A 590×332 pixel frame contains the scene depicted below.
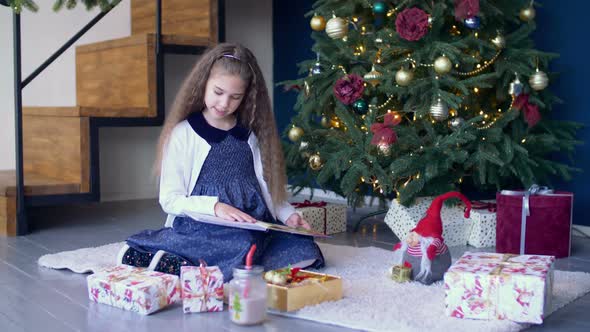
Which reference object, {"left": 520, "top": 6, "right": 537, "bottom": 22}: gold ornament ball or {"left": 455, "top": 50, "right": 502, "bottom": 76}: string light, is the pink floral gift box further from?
{"left": 520, "top": 6, "right": 537, "bottom": 22}: gold ornament ball

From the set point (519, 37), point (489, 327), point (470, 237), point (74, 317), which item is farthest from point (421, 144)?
point (74, 317)

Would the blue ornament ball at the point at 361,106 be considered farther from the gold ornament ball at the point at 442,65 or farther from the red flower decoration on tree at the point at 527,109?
the red flower decoration on tree at the point at 527,109

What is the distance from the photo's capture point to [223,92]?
87.1 inches

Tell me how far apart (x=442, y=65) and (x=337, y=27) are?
1.79ft

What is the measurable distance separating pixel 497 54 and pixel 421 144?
498 mm

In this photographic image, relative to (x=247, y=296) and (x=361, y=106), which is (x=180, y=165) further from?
(x=361, y=106)

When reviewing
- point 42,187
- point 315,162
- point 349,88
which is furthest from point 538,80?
point 42,187

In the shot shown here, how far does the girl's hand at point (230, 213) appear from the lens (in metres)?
2.10

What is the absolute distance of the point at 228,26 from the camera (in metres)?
4.77

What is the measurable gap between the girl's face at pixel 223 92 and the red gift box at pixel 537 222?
1.08 metres

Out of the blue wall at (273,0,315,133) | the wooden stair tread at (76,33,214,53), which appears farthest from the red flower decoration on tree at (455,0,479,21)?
the blue wall at (273,0,315,133)

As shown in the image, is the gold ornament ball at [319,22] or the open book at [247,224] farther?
the gold ornament ball at [319,22]

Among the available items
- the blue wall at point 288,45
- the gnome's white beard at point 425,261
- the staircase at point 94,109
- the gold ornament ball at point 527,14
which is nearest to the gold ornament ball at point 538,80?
the gold ornament ball at point 527,14

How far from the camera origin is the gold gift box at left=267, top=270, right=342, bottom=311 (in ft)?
6.21
